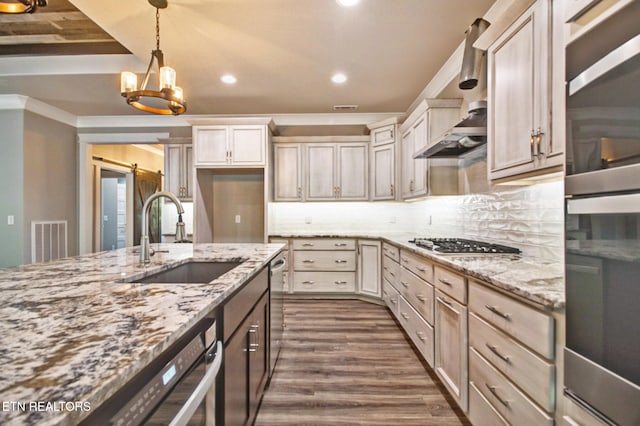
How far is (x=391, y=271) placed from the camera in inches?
141

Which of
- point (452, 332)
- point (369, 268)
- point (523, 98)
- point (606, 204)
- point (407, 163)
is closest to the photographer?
point (606, 204)

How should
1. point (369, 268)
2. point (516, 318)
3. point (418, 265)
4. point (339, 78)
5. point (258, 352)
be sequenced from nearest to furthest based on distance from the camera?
point (516, 318), point (258, 352), point (418, 265), point (339, 78), point (369, 268)

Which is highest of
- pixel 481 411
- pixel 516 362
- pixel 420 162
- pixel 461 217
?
pixel 420 162

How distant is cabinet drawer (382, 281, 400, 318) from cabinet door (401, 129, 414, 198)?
117 cm

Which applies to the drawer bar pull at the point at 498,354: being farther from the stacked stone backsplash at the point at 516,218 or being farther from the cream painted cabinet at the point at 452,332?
the stacked stone backsplash at the point at 516,218

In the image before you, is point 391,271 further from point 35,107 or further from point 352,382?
point 35,107

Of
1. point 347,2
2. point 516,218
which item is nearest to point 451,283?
point 516,218

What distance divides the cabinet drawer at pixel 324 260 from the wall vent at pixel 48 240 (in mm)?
3620

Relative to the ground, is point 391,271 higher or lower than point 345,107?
lower

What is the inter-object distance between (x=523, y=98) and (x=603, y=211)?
3.44 feet

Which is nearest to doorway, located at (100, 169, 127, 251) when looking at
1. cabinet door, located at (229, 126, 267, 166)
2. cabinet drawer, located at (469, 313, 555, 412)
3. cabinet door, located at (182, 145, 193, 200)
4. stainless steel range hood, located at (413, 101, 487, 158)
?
cabinet door, located at (182, 145, 193, 200)

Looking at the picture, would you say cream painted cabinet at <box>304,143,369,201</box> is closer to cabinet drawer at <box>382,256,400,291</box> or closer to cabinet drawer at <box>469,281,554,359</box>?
cabinet drawer at <box>382,256,400,291</box>

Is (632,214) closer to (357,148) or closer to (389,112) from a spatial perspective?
(357,148)

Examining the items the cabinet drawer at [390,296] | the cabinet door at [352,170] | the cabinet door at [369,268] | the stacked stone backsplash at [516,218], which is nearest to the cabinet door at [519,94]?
the stacked stone backsplash at [516,218]
